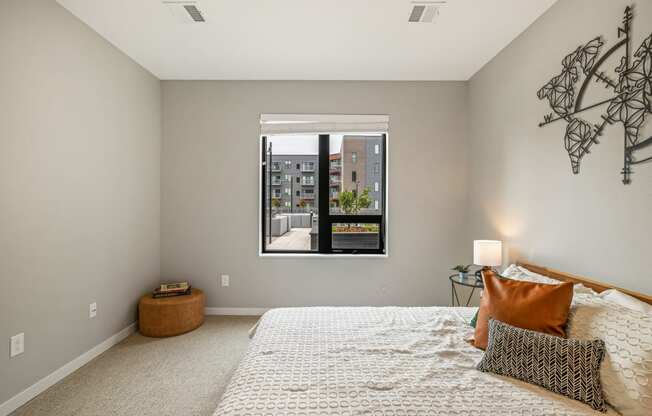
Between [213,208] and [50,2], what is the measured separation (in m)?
2.03

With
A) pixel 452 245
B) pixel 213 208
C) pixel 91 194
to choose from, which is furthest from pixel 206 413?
pixel 452 245

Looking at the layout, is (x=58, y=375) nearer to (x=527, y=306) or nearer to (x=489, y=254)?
(x=527, y=306)

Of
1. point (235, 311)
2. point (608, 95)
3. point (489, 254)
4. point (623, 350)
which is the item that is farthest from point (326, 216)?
point (623, 350)

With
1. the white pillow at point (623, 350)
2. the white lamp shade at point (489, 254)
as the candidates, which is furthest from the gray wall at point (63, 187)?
the white lamp shade at point (489, 254)

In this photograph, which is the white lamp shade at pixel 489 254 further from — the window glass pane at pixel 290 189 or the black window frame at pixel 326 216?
the window glass pane at pixel 290 189

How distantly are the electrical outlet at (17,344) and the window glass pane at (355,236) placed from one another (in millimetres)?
2641

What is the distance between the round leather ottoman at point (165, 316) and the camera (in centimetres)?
293

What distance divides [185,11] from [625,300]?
307 cm

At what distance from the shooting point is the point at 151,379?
2252mm

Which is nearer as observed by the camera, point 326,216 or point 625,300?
point 625,300

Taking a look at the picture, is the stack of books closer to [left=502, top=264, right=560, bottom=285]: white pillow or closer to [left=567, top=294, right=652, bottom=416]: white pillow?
[left=502, top=264, right=560, bottom=285]: white pillow

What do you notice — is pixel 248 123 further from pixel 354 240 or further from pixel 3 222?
pixel 3 222

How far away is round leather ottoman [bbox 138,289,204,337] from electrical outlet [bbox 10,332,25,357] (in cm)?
99

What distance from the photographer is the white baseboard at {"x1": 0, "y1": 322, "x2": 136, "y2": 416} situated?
75.4 inches
